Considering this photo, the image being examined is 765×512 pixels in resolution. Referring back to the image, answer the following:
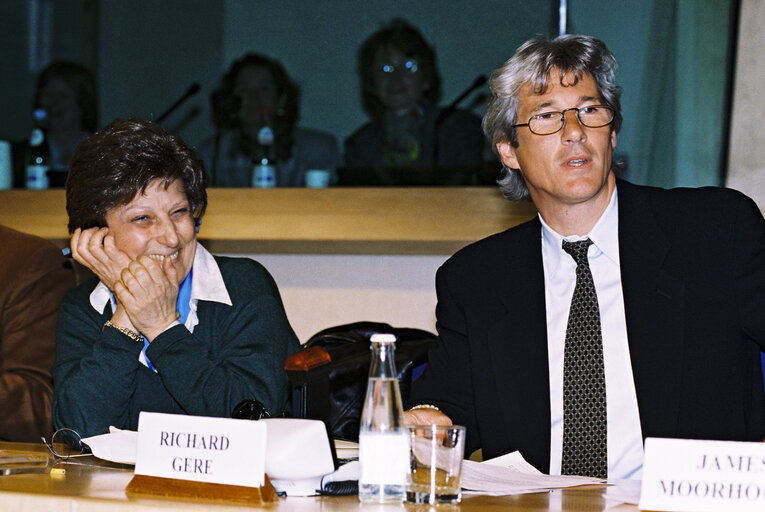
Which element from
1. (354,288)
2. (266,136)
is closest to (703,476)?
(354,288)

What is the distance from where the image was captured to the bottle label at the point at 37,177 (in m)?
3.22

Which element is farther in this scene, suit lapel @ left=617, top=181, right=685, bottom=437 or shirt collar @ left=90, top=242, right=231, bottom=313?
shirt collar @ left=90, top=242, right=231, bottom=313

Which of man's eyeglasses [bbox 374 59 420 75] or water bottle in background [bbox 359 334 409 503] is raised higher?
man's eyeglasses [bbox 374 59 420 75]

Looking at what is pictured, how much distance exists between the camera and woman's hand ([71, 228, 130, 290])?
5.80 feet

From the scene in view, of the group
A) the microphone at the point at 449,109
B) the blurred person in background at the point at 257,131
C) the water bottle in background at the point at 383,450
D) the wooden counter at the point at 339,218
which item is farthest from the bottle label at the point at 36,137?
the water bottle in background at the point at 383,450

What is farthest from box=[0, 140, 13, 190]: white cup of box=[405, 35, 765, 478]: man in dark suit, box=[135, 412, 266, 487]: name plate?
box=[135, 412, 266, 487]: name plate

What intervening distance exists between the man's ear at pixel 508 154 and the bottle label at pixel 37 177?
198cm

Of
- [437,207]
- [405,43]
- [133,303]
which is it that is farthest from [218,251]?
[133,303]

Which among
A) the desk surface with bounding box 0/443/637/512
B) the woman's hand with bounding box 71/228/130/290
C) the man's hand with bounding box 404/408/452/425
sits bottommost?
the desk surface with bounding box 0/443/637/512

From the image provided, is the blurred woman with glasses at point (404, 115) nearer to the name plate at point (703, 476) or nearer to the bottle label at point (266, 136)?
the bottle label at point (266, 136)

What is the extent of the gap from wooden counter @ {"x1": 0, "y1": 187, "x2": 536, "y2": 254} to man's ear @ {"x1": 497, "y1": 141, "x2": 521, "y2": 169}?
0.65m

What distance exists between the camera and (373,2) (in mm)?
3221

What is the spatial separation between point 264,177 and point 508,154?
1.33m

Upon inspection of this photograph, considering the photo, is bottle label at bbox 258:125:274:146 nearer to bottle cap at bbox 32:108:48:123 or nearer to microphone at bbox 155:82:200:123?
microphone at bbox 155:82:200:123
